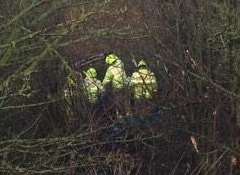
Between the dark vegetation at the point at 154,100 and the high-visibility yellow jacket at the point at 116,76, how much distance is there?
0.35 metres

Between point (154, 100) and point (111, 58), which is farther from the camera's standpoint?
point (111, 58)

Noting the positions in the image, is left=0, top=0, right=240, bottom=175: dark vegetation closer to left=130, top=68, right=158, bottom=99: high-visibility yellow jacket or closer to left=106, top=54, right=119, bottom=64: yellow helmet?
left=130, top=68, right=158, bottom=99: high-visibility yellow jacket

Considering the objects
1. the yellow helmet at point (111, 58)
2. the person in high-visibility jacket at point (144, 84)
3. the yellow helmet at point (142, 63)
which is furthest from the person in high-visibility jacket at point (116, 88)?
the yellow helmet at point (142, 63)

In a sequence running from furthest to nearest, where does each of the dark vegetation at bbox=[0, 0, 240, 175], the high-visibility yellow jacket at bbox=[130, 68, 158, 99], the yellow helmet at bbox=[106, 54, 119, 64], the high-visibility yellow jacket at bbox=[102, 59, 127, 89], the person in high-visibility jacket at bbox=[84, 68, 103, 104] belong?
1. the yellow helmet at bbox=[106, 54, 119, 64]
2. the high-visibility yellow jacket at bbox=[102, 59, 127, 89]
3. the person in high-visibility jacket at bbox=[84, 68, 103, 104]
4. the high-visibility yellow jacket at bbox=[130, 68, 158, 99]
5. the dark vegetation at bbox=[0, 0, 240, 175]

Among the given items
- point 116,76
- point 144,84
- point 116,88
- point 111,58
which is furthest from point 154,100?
point 111,58

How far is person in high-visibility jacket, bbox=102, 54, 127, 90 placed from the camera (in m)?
7.33

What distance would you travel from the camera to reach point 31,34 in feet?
15.8

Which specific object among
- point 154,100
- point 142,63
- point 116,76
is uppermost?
point 142,63

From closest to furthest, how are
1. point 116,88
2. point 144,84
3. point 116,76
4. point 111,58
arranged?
point 144,84
point 116,88
point 116,76
point 111,58

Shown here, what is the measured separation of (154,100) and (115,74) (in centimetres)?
117

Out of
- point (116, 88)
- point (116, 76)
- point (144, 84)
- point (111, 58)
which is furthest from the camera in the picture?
point (111, 58)

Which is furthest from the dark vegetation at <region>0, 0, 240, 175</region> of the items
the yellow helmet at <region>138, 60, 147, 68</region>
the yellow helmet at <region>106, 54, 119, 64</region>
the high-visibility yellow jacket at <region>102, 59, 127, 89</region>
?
the yellow helmet at <region>106, 54, 119, 64</region>

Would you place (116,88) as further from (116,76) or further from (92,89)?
(116,76)

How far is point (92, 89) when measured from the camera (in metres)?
7.27
